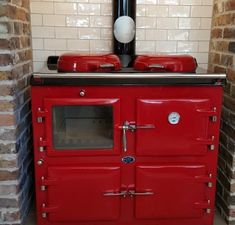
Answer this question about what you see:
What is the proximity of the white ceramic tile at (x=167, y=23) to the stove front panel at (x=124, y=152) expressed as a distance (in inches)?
29.5

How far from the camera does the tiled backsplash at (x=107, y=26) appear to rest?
7.24 ft

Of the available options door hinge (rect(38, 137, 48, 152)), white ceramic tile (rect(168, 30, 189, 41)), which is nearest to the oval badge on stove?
door hinge (rect(38, 137, 48, 152))

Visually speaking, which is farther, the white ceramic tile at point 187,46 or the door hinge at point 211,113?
the white ceramic tile at point 187,46

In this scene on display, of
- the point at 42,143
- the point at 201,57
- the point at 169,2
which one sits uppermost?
the point at 169,2

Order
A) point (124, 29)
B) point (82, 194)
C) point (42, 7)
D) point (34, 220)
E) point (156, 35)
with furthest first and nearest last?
point (156, 35) < point (42, 7) < point (124, 29) < point (34, 220) < point (82, 194)

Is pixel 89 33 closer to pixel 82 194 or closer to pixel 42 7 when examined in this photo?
pixel 42 7

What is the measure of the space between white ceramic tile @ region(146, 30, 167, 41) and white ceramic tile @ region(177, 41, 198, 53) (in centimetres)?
12

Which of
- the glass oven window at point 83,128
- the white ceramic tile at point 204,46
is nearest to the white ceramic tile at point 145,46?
the white ceramic tile at point 204,46

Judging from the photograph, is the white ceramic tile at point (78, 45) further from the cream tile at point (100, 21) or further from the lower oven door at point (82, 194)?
the lower oven door at point (82, 194)

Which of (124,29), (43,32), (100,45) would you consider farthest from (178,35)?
(43,32)

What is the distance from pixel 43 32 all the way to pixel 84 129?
0.86m

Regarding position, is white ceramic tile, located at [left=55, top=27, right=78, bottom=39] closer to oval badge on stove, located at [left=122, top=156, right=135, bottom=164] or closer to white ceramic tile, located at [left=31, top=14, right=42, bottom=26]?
white ceramic tile, located at [left=31, top=14, right=42, bottom=26]

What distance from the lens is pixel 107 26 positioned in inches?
88.7

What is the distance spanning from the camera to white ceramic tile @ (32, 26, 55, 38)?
7.29 ft
